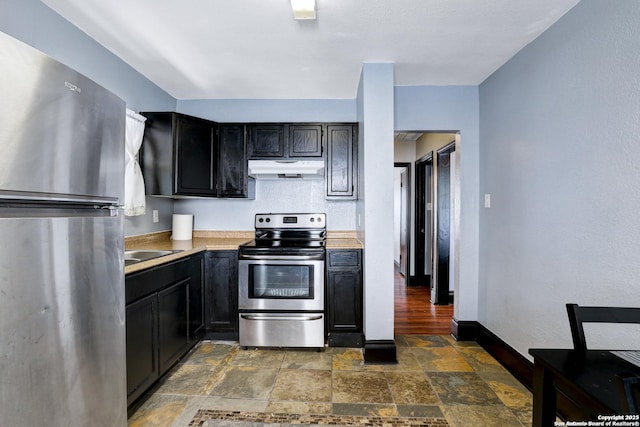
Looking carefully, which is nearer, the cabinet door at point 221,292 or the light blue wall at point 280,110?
the cabinet door at point 221,292

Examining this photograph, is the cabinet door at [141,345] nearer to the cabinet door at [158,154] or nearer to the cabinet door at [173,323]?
the cabinet door at [173,323]

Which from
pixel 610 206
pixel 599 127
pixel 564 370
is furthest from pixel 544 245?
A: pixel 564 370

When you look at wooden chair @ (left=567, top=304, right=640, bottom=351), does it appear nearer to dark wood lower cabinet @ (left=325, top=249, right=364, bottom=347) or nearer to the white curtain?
dark wood lower cabinet @ (left=325, top=249, right=364, bottom=347)

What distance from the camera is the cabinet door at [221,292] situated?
9.16 feet

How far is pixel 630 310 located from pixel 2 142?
207cm

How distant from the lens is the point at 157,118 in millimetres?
2670

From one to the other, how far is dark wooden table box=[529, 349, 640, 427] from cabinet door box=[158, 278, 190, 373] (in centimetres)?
213

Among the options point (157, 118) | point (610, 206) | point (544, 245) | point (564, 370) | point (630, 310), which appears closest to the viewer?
point (564, 370)

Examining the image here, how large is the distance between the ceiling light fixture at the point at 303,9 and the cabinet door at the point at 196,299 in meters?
2.01

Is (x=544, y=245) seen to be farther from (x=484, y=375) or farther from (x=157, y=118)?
(x=157, y=118)

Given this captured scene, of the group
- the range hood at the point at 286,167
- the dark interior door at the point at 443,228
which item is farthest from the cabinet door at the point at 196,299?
the dark interior door at the point at 443,228

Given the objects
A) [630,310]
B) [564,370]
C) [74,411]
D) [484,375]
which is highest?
[630,310]

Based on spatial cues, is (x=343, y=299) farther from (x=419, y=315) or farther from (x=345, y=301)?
(x=419, y=315)

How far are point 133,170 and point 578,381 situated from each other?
2.91 m
